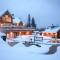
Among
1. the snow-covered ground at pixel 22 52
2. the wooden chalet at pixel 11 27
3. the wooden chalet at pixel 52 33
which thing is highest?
the wooden chalet at pixel 11 27

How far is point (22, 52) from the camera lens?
2.24m

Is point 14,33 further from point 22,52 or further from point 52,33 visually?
point 52,33

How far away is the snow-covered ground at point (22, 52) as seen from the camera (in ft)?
7.32

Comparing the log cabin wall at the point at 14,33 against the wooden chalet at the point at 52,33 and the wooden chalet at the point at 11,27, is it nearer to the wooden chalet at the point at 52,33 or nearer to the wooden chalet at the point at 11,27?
the wooden chalet at the point at 11,27

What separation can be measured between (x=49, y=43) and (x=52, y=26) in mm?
221

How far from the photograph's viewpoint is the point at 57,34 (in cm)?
224

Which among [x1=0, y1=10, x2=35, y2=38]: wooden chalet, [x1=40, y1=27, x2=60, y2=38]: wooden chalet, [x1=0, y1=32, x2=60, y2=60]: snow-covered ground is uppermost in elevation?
[x1=0, y1=10, x2=35, y2=38]: wooden chalet

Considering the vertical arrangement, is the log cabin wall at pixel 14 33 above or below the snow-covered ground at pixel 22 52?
above

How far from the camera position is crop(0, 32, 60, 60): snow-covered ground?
2.23m

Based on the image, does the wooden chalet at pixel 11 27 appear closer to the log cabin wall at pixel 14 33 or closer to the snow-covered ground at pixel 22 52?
the log cabin wall at pixel 14 33

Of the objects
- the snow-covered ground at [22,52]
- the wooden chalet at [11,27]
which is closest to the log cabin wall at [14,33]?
the wooden chalet at [11,27]

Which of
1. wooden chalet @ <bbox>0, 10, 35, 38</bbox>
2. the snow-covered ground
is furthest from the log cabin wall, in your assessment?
the snow-covered ground

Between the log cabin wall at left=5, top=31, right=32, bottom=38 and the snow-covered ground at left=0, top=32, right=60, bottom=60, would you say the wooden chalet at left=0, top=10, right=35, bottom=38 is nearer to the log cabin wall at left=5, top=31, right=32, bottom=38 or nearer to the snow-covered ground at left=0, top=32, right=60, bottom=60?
the log cabin wall at left=5, top=31, right=32, bottom=38

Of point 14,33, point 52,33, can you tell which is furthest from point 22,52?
point 52,33
